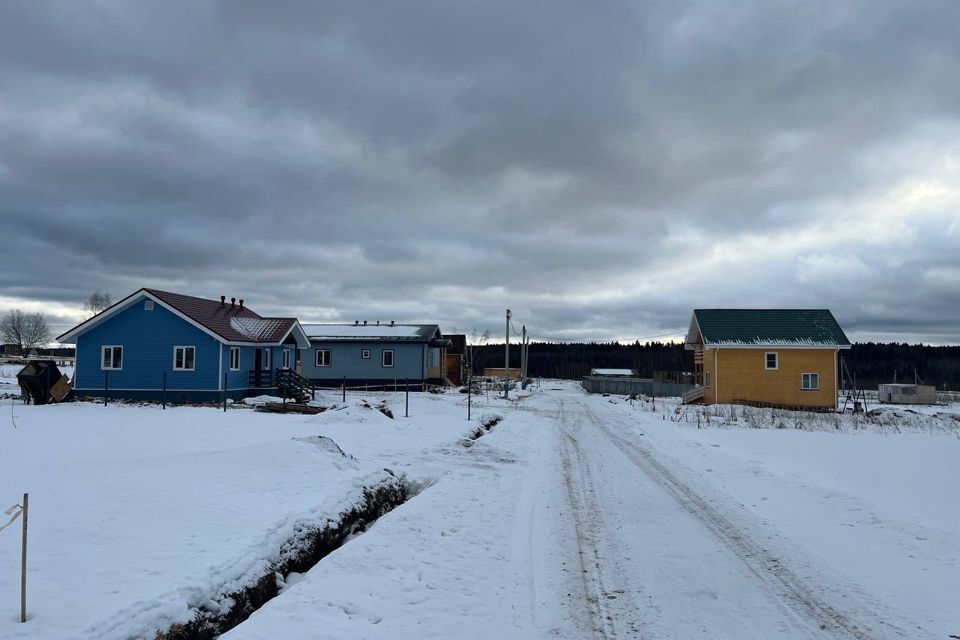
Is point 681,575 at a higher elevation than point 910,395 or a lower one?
higher

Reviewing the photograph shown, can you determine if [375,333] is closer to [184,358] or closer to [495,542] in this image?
[184,358]

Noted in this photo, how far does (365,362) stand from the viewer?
159 ft

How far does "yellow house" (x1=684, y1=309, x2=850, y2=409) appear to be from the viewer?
39438 millimetres

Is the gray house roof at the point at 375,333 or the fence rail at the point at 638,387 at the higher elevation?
the gray house roof at the point at 375,333

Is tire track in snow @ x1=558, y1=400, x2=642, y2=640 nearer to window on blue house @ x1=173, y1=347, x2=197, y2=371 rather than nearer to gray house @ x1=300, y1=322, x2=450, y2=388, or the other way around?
window on blue house @ x1=173, y1=347, x2=197, y2=371

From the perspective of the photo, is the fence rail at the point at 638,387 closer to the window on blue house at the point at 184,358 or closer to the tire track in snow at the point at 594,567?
the window on blue house at the point at 184,358

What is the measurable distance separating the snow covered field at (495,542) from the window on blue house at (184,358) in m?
15.8

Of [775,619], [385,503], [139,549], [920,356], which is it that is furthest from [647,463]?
[920,356]

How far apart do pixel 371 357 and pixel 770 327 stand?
2790 cm

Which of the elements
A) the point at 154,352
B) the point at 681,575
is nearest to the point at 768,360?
the point at 154,352

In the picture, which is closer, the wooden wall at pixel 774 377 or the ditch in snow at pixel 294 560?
the ditch in snow at pixel 294 560

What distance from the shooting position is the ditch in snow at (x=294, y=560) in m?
5.71

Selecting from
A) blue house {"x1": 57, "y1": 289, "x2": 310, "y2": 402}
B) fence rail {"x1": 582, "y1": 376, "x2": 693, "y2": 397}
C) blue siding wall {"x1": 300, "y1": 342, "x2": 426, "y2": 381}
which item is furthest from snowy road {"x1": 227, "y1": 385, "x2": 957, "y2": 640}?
fence rail {"x1": 582, "y1": 376, "x2": 693, "y2": 397}

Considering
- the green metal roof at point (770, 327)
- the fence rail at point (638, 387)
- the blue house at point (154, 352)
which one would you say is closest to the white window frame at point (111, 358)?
the blue house at point (154, 352)
